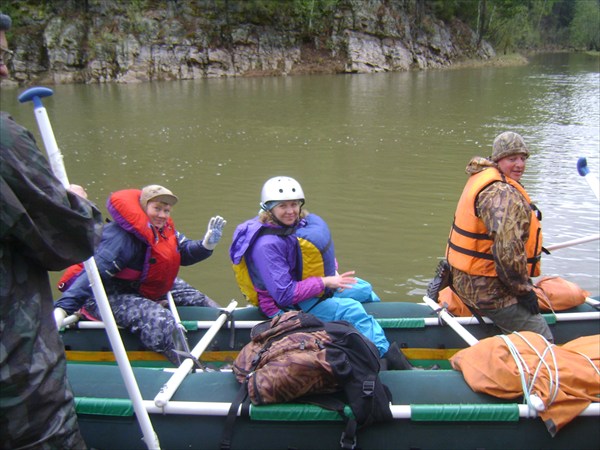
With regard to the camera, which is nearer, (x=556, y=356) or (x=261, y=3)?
(x=556, y=356)

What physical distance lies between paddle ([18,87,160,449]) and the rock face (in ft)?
106

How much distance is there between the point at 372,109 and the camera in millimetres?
17984

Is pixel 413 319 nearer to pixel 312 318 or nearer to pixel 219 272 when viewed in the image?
pixel 312 318

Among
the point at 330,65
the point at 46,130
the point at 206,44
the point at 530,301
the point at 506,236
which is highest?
the point at 206,44

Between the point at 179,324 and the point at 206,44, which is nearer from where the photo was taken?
the point at 179,324

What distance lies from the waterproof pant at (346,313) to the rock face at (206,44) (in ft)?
103

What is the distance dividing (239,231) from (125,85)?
28892 millimetres

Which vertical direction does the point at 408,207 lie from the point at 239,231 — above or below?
below

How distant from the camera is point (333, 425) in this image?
251cm

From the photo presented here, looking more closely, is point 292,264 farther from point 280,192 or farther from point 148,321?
point 148,321

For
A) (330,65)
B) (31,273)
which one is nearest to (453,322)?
(31,273)

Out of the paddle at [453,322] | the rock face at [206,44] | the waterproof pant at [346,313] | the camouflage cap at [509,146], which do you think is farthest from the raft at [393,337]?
the rock face at [206,44]

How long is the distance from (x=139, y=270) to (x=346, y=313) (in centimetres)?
150

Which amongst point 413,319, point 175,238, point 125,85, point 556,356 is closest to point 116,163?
point 175,238
